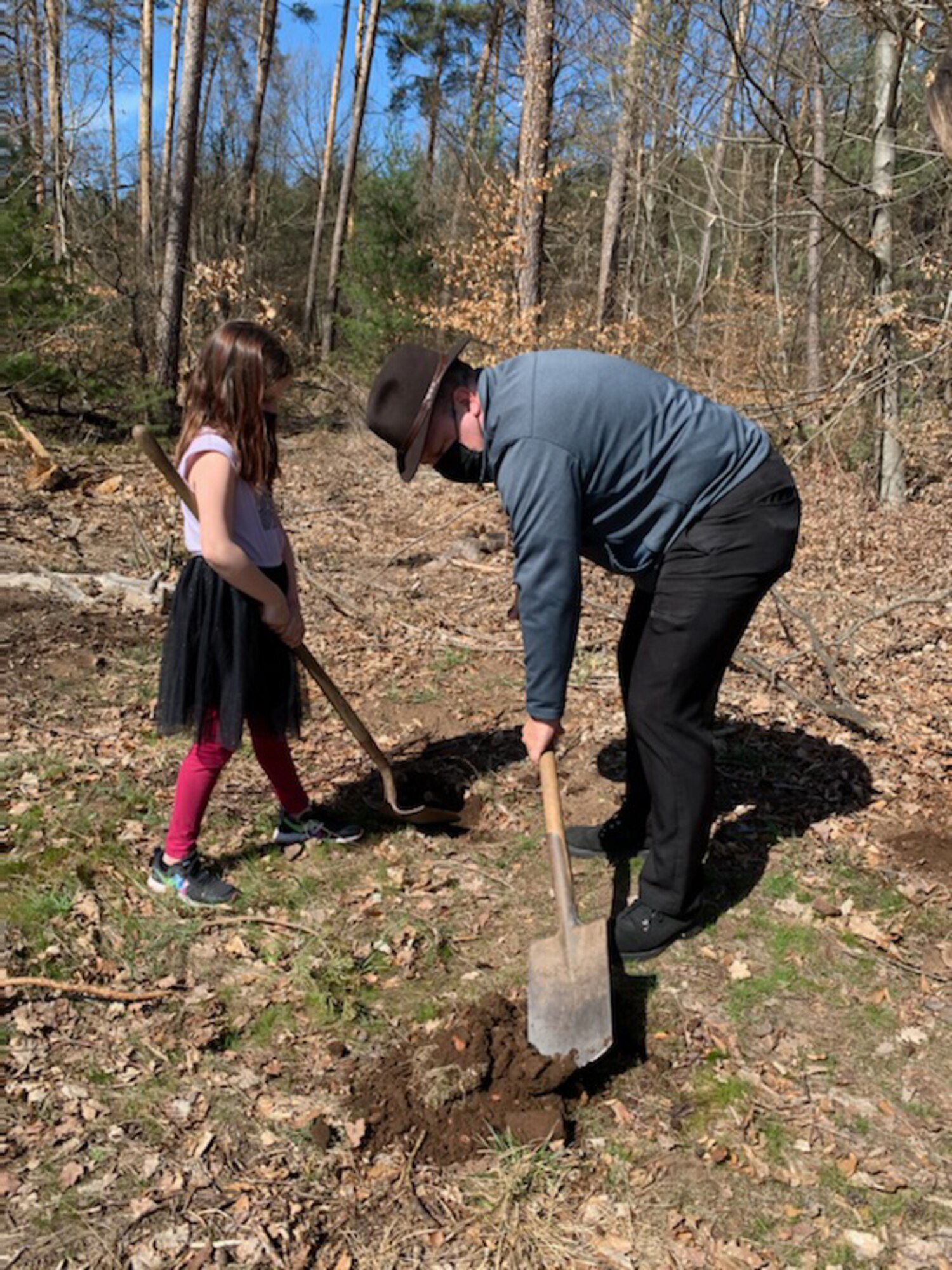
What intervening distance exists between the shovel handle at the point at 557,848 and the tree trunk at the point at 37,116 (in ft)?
35.2

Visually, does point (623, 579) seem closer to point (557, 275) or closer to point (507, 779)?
point (507, 779)

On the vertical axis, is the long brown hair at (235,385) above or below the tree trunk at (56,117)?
below

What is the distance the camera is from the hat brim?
2.65 metres

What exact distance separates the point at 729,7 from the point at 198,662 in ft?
25.7

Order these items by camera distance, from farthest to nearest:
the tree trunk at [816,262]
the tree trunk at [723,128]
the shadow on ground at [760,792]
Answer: the tree trunk at [816,262]
the tree trunk at [723,128]
the shadow on ground at [760,792]

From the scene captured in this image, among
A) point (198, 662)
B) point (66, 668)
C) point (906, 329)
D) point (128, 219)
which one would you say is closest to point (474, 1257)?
point (198, 662)

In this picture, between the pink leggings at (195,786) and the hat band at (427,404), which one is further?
the pink leggings at (195,786)

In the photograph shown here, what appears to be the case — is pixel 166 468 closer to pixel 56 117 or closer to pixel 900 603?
pixel 900 603

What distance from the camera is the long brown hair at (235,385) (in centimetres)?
313

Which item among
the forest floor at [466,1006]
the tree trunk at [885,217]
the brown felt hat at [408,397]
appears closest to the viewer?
the forest floor at [466,1006]

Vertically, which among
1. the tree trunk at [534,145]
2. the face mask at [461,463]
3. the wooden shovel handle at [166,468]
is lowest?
the wooden shovel handle at [166,468]

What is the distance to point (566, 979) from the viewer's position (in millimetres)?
2898

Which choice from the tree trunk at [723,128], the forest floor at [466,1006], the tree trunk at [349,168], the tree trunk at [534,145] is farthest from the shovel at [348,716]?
the tree trunk at [349,168]

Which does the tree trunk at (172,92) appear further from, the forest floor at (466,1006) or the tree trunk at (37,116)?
the forest floor at (466,1006)
